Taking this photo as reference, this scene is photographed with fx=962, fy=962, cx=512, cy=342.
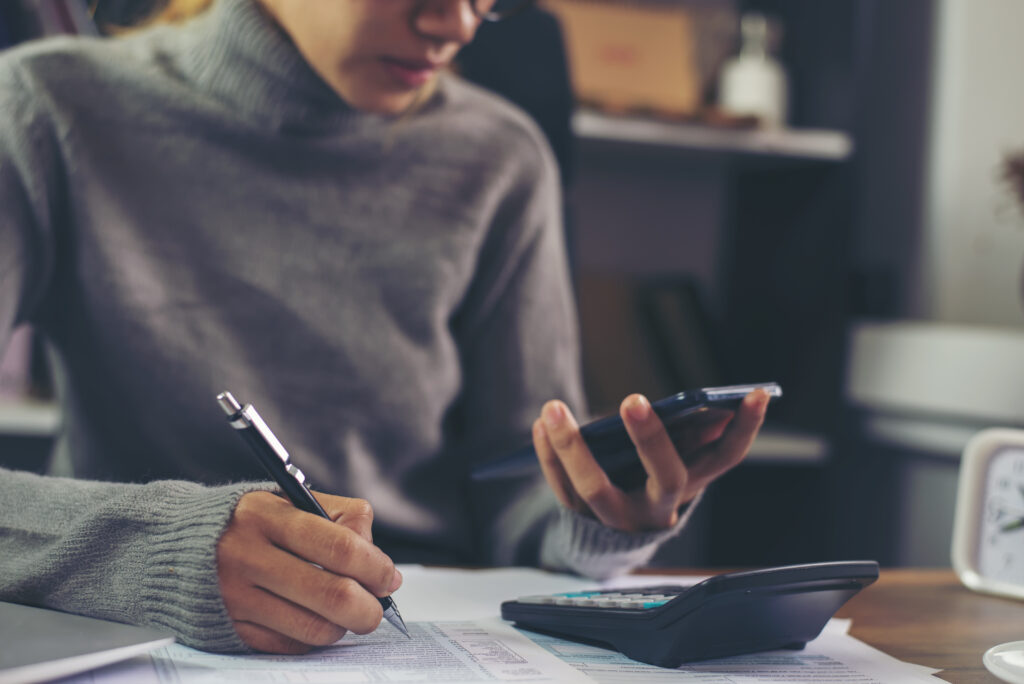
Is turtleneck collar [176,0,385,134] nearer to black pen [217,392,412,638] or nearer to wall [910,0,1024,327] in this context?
black pen [217,392,412,638]

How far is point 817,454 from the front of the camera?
158 centimetres

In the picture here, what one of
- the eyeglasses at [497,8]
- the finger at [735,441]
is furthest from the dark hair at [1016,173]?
the finger at [735,441]

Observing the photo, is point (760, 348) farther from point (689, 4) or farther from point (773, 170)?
point (689, 4)

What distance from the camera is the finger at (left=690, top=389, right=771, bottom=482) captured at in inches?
23.7

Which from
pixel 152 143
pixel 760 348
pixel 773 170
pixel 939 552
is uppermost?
pixel 152 143

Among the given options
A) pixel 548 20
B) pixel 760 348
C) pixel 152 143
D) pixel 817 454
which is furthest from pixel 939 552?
pixel 152 143

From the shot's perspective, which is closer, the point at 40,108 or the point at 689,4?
the point at 40,108

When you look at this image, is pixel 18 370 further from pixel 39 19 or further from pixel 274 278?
pixel 274 278

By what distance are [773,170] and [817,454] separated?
53 centimetres

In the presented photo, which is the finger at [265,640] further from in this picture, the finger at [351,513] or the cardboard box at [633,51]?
the cardboard box at [633,51]

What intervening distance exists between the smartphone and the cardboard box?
1018mm

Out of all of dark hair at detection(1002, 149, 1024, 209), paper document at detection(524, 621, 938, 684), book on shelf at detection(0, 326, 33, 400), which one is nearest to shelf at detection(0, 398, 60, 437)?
book on shelf at detection(0, 326, 33, 400)

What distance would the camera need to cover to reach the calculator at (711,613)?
0.48m

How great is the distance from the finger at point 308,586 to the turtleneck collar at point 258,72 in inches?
19.9
